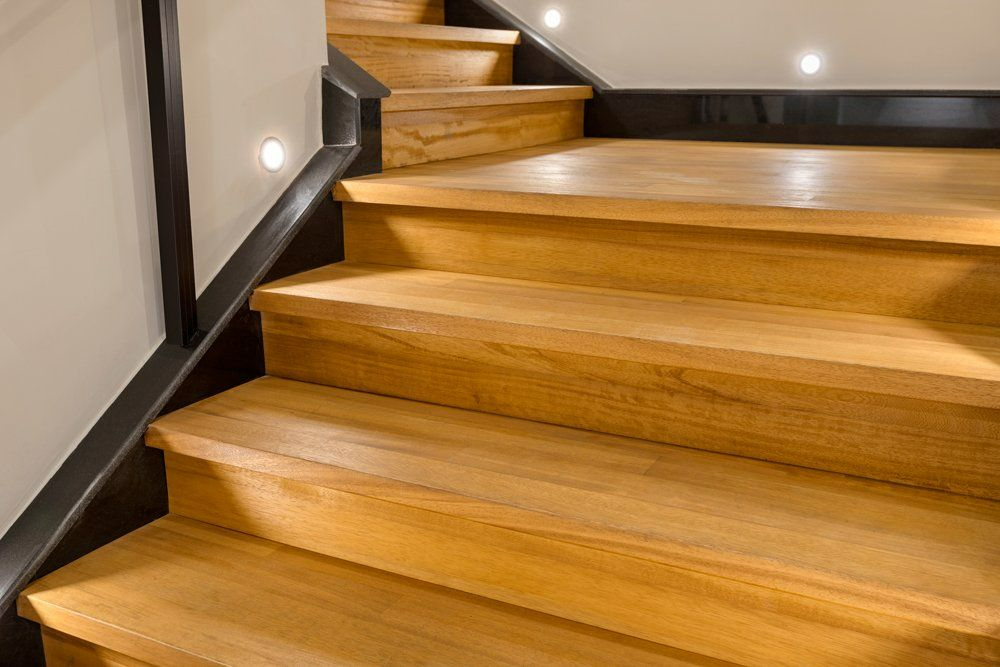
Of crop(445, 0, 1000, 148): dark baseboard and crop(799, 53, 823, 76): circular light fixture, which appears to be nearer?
crop(445, 0, 1000, 148): dark baseboard

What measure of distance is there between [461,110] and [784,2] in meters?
1.14

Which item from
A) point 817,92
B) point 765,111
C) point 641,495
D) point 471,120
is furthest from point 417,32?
point 641,495

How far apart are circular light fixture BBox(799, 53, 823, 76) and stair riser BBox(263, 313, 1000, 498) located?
1.72 m

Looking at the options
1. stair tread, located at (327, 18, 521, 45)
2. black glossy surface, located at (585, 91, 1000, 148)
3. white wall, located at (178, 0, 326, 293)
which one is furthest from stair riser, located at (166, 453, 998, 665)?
black glossy surface, located at (585, 91, 1000, 148)

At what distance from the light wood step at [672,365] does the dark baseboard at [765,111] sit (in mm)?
1334

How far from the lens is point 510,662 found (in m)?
0.98

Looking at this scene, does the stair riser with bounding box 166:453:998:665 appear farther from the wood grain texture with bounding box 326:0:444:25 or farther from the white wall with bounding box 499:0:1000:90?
the white wall with bounding box 499:0:1000:90

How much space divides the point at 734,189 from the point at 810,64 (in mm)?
1281

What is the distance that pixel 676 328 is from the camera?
121cm

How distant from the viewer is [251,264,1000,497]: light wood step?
106 cm

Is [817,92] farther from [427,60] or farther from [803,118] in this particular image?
[427,60]

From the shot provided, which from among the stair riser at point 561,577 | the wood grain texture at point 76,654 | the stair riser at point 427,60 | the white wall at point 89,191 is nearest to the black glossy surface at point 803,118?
the stair riser at point 427,60

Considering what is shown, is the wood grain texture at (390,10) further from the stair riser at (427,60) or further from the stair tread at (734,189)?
the stair tread at (734,189)

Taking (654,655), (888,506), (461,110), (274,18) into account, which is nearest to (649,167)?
(461,110)
